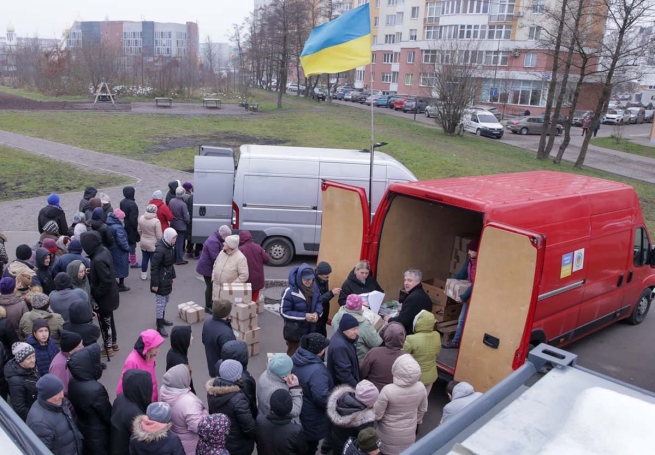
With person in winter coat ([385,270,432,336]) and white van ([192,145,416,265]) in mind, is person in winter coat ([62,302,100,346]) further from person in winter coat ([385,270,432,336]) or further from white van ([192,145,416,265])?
white van ([192,145,416,265])

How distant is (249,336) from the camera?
7570mm

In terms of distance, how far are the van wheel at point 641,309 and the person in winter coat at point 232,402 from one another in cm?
762

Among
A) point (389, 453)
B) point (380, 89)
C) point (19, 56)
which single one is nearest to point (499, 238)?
point (389, 453)

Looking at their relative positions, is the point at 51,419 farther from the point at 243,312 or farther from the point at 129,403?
the point at 243,312

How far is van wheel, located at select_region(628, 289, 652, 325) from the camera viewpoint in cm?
930

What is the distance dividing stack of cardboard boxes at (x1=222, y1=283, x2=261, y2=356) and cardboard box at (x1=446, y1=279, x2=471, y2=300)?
270 cm

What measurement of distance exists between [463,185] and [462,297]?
1.79 m

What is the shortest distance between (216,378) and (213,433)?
0.54 meters

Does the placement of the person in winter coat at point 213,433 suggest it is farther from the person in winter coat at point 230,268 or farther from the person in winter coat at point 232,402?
the person in winter coat at point 230,268

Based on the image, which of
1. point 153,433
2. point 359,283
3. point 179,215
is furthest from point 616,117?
point 153,433

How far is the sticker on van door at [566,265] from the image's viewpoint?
6.99 m

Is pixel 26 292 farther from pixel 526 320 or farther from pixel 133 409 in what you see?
pixel 526 320

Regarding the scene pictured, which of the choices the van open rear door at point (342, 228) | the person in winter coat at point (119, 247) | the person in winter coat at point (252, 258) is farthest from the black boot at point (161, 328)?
the van open rear door at point (342, 228)

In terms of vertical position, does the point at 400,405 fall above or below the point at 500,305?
below
